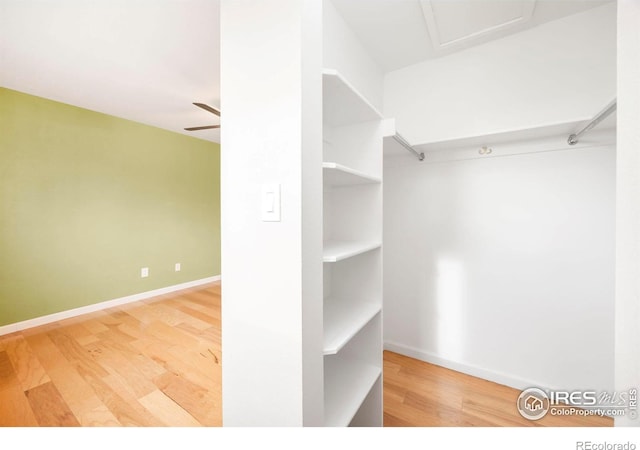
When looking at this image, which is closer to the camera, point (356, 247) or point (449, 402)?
point (356, 247)

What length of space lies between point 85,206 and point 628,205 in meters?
4.33

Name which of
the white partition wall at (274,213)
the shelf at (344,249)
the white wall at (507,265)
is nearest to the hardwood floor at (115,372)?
the white partition wall at (274,213)

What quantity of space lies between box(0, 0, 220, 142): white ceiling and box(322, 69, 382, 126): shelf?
1.08m

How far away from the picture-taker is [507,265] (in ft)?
5.82

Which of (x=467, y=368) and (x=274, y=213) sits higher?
(x=274, y=213)

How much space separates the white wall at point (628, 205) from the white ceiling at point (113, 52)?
192 cm

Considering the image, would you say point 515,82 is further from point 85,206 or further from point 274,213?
point 85,206

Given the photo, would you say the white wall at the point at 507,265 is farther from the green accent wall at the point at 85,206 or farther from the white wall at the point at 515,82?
the green accent wall at the point at 85,206

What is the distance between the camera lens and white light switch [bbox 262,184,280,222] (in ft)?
2.77

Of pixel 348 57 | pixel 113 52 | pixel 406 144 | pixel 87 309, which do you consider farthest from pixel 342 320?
pixel 87 309

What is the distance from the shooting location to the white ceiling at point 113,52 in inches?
60.8

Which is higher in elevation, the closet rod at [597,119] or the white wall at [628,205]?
the closet rod at [597,119]

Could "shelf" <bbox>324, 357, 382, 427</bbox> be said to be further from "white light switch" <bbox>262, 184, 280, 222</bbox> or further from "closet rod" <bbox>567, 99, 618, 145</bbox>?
"closet rod" <bbox>567, 99, 618, 145</bbox>

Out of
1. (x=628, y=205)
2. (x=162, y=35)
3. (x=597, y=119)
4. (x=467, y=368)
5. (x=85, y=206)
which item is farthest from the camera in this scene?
(x=85, y=206)
